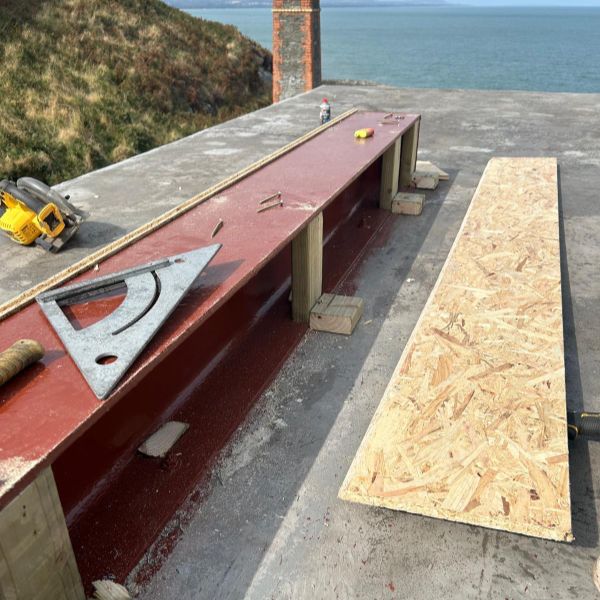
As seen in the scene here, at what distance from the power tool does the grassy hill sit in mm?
9777

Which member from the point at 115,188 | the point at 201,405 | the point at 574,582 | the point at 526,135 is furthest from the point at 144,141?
the point at 574,582

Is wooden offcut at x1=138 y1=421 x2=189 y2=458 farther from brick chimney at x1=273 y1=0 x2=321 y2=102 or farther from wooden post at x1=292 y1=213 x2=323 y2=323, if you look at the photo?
brick chimney at x1=273 y1=0 x2=321 y2=102

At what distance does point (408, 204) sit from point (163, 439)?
5.60 meters

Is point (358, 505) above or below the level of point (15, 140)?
above

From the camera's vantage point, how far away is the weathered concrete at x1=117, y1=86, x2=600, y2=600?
122 inches

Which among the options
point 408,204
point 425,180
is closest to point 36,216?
point 408,204

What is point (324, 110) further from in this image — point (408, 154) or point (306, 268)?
point (306, 268)

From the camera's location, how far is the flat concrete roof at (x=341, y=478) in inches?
122

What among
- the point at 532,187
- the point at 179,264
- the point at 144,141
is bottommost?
the point at 144,141

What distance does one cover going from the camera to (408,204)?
8.25 metres

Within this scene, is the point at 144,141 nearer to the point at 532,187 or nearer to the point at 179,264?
the point at 532,187

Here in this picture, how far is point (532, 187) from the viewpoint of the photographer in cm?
770

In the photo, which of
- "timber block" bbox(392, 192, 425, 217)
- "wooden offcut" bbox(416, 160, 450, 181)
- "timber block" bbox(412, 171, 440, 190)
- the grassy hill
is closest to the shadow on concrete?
"timber block" bbox(392, 192, 425, 217)

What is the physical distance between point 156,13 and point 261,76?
6.58 meters
